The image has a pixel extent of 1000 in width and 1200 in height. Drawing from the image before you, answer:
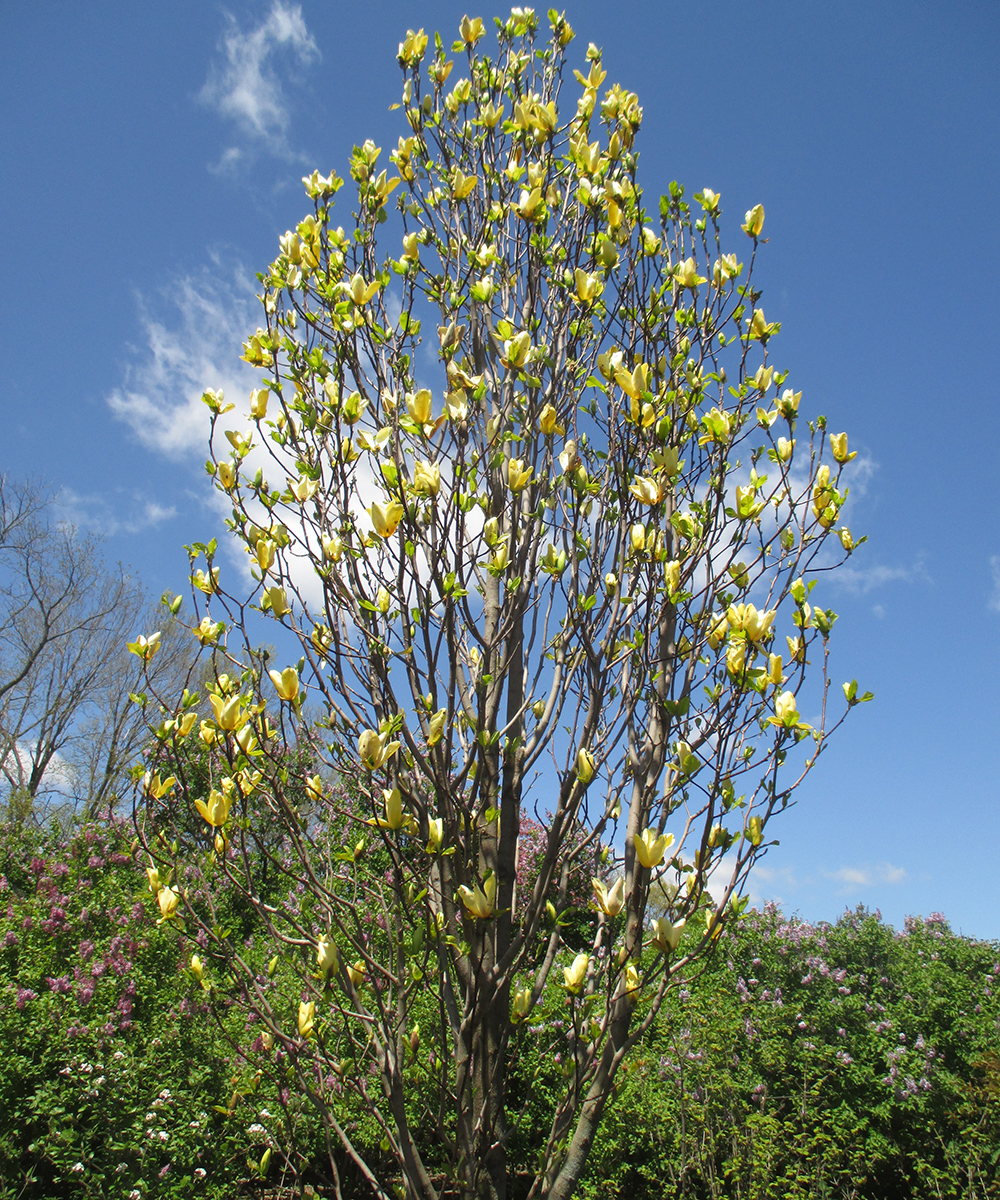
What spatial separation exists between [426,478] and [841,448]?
1203mm

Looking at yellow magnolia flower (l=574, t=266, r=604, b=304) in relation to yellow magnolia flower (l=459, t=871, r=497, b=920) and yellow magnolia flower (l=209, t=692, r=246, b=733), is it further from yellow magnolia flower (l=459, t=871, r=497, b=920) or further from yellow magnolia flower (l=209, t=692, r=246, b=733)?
yellow magnolia flower (l=459, t=871, r=497, b=920)

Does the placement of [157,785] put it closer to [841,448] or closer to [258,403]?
[258,403]

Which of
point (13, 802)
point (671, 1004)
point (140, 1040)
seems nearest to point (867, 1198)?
point (671, 1004)

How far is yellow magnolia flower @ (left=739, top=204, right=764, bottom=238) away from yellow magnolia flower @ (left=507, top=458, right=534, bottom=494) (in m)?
1.13

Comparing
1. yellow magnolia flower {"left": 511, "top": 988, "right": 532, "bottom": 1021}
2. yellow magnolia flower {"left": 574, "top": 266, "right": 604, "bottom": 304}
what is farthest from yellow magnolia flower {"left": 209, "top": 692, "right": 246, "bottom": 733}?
yellow magnolia flower {"left": 574, "top": 266, "right": 604, "bottom": 304}

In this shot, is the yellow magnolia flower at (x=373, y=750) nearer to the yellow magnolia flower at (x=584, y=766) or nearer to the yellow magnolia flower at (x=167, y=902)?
the yellow magnolia flower at (x=584, y=766)

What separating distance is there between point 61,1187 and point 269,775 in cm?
386

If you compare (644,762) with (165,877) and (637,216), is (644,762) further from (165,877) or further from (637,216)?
(637,216)

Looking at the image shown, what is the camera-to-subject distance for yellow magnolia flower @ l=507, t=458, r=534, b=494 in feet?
5.80

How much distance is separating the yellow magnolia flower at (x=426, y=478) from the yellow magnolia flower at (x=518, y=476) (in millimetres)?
192

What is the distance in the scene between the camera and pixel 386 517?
5.32 ft

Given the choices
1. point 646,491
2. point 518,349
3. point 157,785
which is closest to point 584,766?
point 646,491

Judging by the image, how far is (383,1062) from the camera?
1.70 meters

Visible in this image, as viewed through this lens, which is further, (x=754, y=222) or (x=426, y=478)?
(x=754, y=222)
